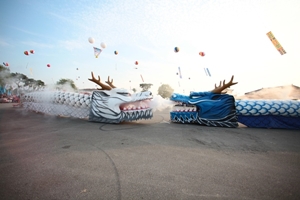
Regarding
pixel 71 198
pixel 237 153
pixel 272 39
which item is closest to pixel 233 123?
pixel 237 153

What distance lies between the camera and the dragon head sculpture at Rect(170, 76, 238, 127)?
5.36 meters

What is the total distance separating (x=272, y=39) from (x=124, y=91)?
34.0 feet

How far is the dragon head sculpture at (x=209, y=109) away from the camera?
211 inches

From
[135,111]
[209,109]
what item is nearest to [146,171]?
[135,111]

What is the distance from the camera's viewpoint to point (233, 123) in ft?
17.3

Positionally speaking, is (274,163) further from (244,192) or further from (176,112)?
(176,112)

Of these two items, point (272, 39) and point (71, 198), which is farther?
point (272, 39)

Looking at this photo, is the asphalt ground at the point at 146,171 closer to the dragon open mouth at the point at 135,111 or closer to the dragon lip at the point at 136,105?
the dragon open mouth at the point at 135,111

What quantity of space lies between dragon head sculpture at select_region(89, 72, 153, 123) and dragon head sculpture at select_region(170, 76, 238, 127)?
137 centimetres

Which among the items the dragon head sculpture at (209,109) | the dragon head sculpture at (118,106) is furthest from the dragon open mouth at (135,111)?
the dragon head sculpture at (209,109)

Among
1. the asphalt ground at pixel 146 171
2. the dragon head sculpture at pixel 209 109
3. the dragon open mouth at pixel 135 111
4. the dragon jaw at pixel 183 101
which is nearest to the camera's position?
the asphalt ground at pixel 146 171

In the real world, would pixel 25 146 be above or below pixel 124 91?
below

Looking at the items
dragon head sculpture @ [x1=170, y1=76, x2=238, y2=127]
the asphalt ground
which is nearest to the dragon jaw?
dragon head sculpture @ [x1=170, y1=76, x2=238, y2=127]

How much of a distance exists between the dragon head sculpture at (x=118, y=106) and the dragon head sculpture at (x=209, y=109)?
137cm
